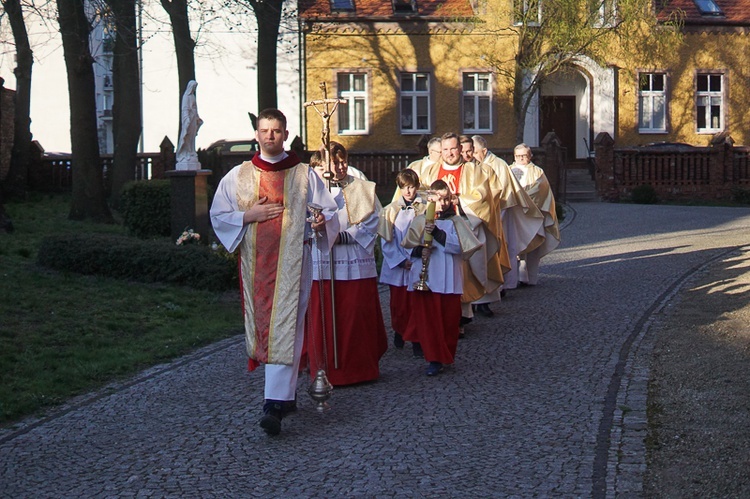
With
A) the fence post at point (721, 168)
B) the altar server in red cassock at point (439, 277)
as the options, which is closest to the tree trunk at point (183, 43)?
the altar server in red cassock at point (439, 277)

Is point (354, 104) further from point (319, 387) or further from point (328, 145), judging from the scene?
point (319, 387)

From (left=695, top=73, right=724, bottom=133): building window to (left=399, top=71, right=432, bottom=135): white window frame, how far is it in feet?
28.1

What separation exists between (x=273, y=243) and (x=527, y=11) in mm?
22898

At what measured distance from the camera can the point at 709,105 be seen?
114ft

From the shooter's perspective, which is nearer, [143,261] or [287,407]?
[287,407]

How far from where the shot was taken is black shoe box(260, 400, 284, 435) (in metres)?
6.14

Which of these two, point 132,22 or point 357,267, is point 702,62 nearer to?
point 132,22

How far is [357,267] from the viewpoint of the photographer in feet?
25.6

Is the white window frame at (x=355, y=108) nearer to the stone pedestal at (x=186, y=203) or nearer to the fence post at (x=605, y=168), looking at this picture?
the fence post at (x=605, y=168)

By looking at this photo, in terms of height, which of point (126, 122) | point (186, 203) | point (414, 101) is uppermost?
point (414, 101)

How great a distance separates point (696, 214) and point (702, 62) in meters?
10.8

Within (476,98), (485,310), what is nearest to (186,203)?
(485,310)

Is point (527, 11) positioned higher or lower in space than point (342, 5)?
lower

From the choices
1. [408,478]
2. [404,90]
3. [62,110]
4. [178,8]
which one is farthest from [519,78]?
[408,478]
